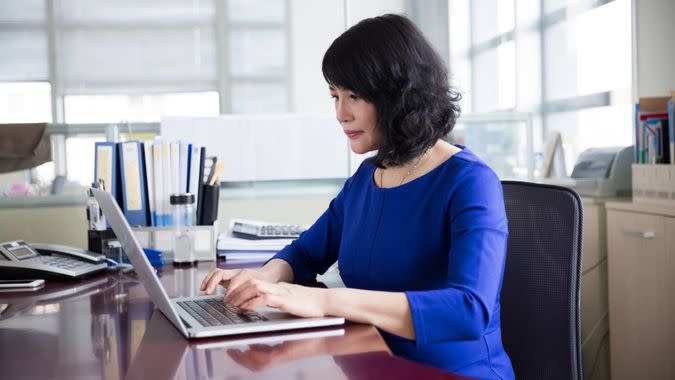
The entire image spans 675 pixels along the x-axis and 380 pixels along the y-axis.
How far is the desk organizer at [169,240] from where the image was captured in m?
2.09

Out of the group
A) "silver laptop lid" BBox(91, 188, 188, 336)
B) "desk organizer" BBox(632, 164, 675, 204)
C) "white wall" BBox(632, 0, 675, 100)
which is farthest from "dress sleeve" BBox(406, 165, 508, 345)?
"white wall" BBox(632, 0, 675, 100)

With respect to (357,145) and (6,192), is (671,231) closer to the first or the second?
(357,145)

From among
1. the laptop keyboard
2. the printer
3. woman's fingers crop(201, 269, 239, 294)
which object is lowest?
the laptop keyboard

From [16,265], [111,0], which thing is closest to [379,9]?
[111,0]

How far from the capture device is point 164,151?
7.07ft

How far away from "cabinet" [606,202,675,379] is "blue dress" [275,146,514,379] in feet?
3.59

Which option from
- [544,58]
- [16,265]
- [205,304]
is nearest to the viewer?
[205,304]

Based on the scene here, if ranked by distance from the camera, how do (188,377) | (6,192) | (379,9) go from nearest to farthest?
(188,377), (6,192), (379,9)

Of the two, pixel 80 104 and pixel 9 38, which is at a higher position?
pixel 9 38

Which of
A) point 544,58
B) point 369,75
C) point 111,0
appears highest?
point 111,0

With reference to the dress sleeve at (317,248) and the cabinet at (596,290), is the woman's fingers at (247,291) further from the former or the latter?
the cabinet at (596,290)

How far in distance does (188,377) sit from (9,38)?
2461 mm

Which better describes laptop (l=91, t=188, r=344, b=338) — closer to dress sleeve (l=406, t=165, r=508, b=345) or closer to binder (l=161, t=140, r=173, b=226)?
dress sleeve (l=406, t=165, r=508, b=345)

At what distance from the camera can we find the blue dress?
3.95ft
